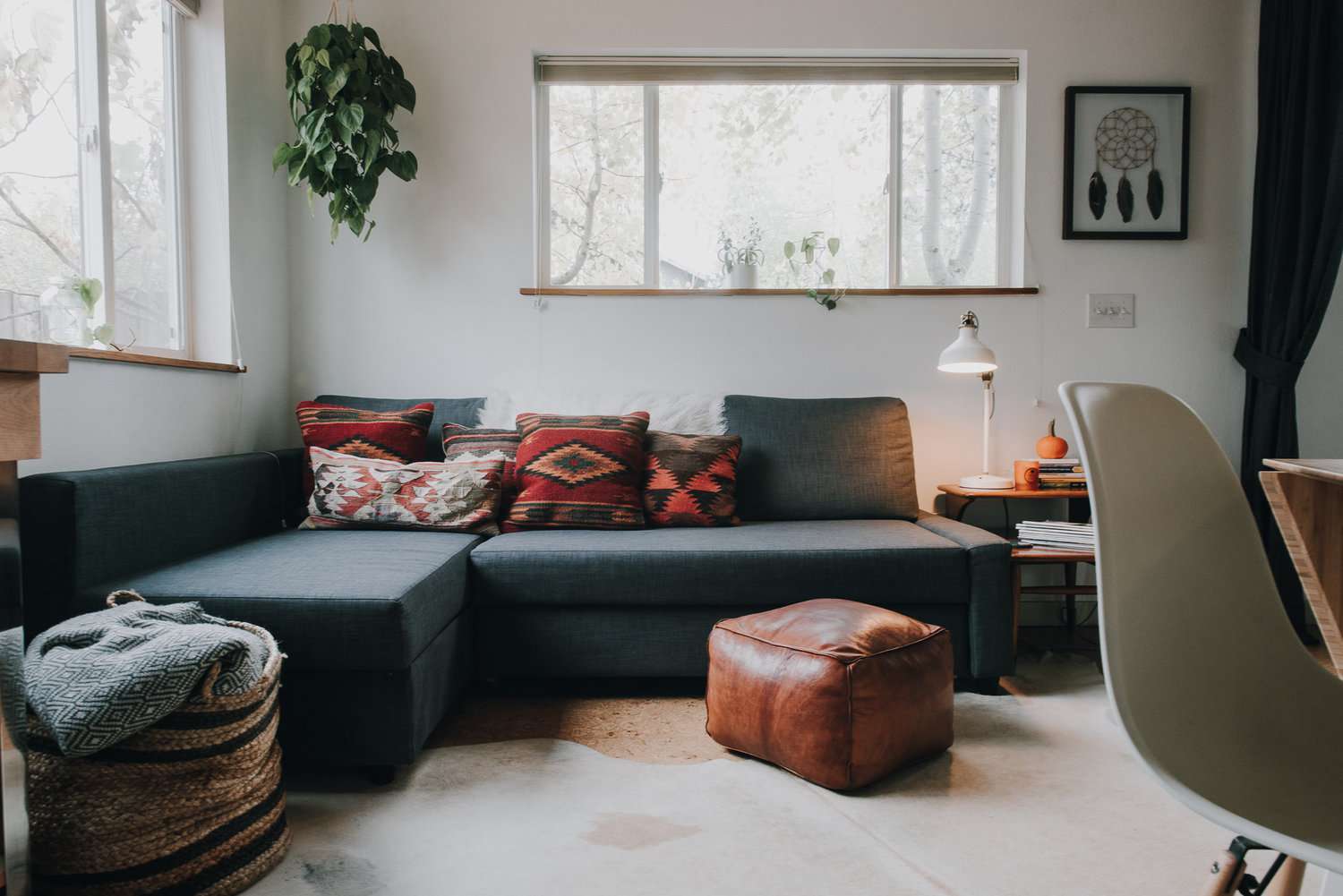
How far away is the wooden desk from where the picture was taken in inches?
45.6

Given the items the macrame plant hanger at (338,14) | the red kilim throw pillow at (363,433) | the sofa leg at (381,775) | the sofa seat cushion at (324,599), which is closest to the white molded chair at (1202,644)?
the sofa seat cushion at (324,599)

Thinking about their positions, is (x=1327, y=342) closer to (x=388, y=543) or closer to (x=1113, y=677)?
(x=1113, y=677)

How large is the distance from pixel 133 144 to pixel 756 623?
2.54 m

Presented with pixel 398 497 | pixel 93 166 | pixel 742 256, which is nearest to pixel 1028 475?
pixel 742 256

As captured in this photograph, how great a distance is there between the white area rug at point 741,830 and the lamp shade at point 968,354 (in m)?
1.36

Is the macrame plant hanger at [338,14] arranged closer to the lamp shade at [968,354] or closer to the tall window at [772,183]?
the tall window at [772,183]

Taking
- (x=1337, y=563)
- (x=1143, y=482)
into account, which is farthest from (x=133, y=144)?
(x=1337, y=563)

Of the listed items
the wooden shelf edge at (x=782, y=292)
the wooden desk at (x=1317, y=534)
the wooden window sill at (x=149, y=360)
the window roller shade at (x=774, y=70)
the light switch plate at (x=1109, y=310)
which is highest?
the window roller shade at (x=774, y=70)

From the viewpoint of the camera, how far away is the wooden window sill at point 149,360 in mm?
2215

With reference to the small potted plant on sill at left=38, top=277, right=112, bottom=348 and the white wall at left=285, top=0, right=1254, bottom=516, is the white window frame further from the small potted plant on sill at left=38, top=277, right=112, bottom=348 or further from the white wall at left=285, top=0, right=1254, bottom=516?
the white wall at left=285, top=0, right=1254, bottom=516

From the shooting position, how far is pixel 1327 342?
126 inches

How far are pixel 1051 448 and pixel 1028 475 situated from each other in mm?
229

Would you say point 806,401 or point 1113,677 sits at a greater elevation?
point 806,401

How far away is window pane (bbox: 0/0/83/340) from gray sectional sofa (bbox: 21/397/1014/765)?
0.68 metres
